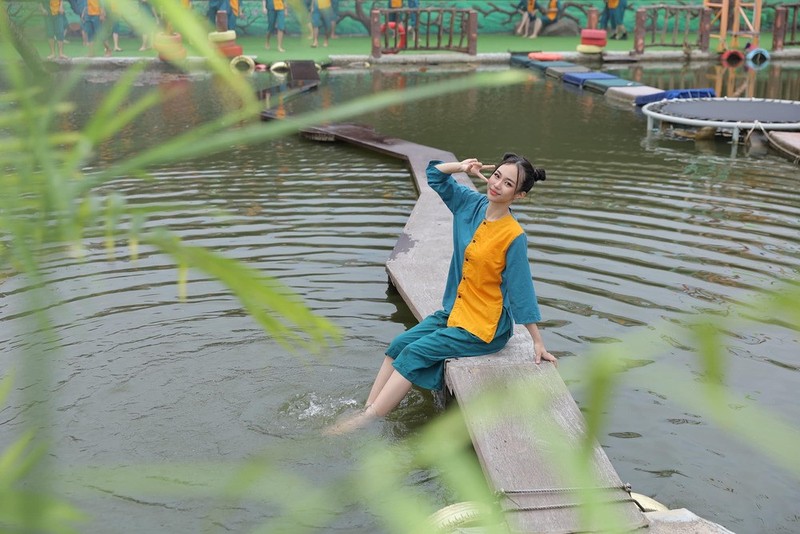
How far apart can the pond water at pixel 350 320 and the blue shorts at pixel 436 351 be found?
291mm

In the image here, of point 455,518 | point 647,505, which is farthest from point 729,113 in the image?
point 455,518

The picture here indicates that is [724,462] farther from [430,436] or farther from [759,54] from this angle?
[759,54]

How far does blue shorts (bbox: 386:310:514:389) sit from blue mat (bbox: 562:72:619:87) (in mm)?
12328

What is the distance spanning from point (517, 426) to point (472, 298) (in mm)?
736

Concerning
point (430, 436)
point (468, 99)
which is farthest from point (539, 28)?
point (430, 436)

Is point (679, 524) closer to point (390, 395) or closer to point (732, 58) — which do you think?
point (390, 395)

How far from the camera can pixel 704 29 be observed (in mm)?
20562

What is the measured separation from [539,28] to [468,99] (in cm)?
1222

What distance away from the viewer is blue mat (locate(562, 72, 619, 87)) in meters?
15.7

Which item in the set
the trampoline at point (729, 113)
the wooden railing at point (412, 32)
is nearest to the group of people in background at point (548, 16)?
the wooden railing at point (412, 32)

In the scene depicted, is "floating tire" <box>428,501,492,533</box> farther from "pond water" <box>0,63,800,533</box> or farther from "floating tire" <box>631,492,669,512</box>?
"floating tire" <box>631,492,669,512</box>

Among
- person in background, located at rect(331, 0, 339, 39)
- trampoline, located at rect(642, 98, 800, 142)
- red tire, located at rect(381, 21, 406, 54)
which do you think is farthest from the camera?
person in background, located at rect(331, 0, 339, 39)

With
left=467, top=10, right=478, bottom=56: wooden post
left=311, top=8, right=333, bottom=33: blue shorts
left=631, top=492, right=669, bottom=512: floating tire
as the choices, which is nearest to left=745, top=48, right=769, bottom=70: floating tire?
left=467, top=10, right=478, bottom=56: wooden post

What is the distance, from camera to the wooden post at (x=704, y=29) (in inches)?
803
